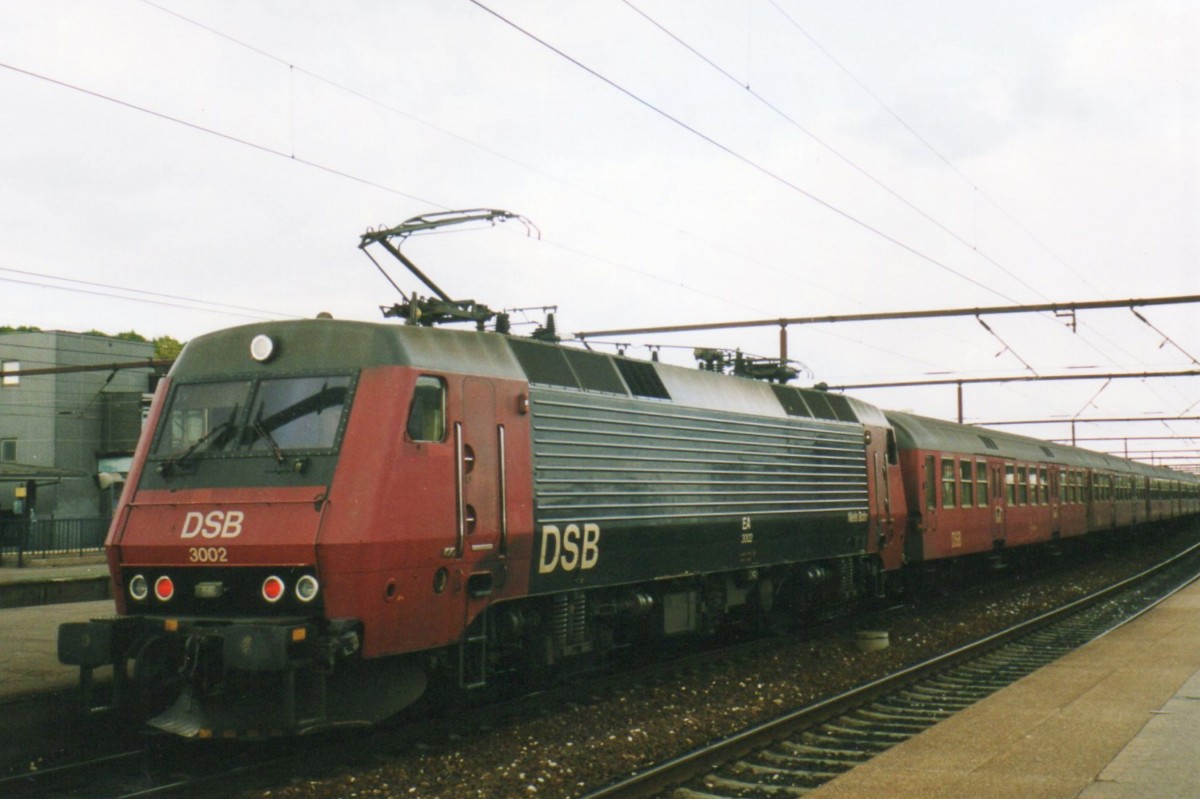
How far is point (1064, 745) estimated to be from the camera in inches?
336

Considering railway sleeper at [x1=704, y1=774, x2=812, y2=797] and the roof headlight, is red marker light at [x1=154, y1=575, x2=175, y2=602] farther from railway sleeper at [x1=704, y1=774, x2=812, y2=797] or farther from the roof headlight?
railway sleeper at [x1=704, y1=774, x2=812, y2=797]

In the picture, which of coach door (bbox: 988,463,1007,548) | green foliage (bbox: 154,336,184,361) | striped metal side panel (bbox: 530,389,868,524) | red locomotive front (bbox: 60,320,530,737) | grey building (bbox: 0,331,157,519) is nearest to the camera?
red locomotive front (bbox: 60,320,530,737)

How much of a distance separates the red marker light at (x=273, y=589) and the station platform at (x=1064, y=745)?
3.84m

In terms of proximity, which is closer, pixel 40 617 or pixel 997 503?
pixel 40 617

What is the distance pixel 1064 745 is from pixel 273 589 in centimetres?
Result: 575

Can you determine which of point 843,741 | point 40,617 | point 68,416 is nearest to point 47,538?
point 40,617

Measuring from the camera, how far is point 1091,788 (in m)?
7.22

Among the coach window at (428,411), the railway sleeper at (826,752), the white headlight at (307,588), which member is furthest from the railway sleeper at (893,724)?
the white headlight at (307,588)

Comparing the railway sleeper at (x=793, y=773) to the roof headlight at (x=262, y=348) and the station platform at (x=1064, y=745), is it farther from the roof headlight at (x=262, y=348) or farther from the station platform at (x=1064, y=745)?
the roof headlight at (x=262, y=348)

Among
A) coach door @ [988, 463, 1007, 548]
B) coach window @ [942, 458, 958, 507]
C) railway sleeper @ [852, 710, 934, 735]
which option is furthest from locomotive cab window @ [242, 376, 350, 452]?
coach door @ [988, 463, 1007, 548]

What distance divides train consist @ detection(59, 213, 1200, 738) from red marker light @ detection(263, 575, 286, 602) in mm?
19

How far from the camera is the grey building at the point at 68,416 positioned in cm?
4062

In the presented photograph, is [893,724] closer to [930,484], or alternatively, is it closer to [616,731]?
[616,731]

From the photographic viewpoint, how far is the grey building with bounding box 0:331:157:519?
40.6m
